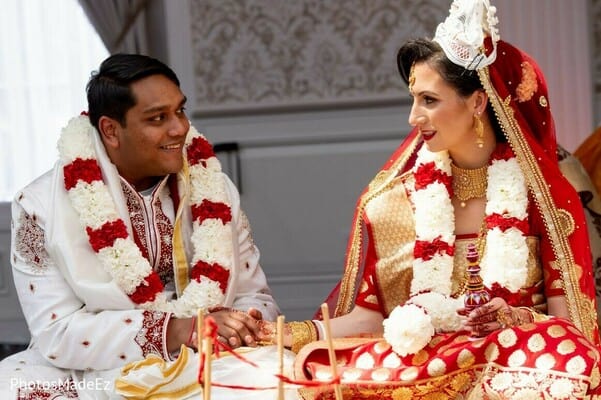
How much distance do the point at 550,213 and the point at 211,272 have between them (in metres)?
1.22

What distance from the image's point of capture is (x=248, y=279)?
175 inches

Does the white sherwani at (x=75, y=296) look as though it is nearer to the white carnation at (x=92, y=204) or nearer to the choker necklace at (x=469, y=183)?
the white carnation at (x=92, y=204)

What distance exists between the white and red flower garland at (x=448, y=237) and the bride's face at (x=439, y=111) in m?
0.14

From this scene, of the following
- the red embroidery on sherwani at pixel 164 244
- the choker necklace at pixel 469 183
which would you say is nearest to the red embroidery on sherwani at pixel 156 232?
the red embroidery on sherwani at pixel 164 244

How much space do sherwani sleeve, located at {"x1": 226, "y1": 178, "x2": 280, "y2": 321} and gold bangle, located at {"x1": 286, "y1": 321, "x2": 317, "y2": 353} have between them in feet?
0.98

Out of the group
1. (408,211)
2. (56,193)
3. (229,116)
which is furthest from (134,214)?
(229,116)

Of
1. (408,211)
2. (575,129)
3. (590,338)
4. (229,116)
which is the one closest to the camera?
(590,338)

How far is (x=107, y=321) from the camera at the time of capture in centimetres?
399

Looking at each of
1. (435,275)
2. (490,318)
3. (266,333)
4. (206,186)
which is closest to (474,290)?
(490,318)

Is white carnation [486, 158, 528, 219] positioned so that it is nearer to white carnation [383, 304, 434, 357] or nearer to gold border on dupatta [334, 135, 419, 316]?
gold border on dupatta [334, 135, 419, 316]

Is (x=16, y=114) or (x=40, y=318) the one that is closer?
(x=40, y=318)

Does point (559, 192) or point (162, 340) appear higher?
point (559, 192)

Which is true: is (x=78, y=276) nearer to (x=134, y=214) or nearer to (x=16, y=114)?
(x=134, y=214)

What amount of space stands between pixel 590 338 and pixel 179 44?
3.99m
